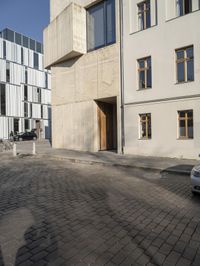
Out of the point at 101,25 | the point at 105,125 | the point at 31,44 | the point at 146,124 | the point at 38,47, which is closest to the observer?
the point at 146,124

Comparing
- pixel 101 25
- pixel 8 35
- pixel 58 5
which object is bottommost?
pixel 101 25

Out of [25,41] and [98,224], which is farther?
[25,41]

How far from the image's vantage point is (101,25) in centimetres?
1778

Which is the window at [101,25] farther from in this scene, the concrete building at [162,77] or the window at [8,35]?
the window at [8,35]

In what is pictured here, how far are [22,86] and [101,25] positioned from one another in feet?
108

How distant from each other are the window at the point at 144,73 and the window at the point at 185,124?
2.91 meters

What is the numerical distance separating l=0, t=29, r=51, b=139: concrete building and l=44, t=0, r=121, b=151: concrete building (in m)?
23.7

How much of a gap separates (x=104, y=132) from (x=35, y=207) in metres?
13.6

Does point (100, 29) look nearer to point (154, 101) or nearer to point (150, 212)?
point (154, 101)

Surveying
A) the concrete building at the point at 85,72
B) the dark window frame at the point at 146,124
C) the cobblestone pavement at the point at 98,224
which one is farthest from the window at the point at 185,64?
the cobblestone pavement at the point at 98,224

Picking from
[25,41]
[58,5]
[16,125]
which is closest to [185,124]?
[58,5]

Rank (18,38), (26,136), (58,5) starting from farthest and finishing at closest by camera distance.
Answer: (18,38) → (26,136) → (58,5)

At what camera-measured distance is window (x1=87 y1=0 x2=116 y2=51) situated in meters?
16.9

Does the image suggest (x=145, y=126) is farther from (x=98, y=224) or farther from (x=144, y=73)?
(x=98, y=224)
